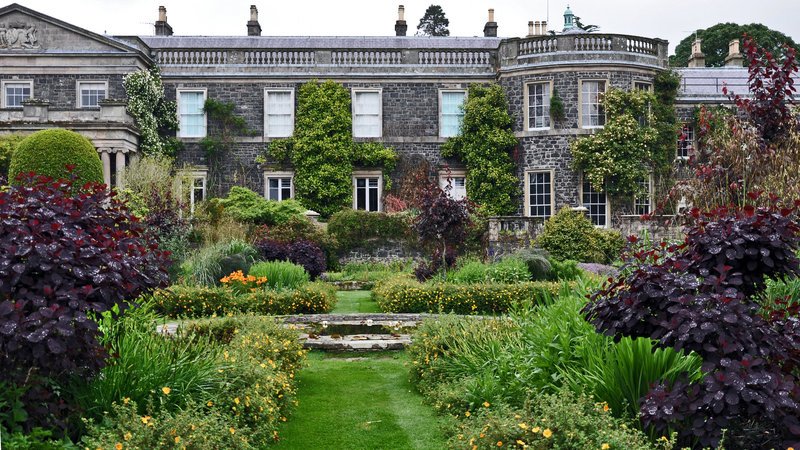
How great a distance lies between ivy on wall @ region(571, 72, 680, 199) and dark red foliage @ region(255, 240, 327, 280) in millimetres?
10847

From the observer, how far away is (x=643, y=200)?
23141mm

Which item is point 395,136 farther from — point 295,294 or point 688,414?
point 688,414

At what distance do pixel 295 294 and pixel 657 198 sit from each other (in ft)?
51.4

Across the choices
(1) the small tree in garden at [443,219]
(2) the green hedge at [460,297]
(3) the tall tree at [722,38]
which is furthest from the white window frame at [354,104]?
(3) the tall tree at [722,38]

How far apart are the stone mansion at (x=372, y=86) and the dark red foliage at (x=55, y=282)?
19480 mm

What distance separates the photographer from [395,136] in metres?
25.2

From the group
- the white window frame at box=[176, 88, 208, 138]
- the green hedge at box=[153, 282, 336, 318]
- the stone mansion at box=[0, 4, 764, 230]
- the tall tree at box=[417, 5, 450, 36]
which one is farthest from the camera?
the tall tree at box=[417, 5, 450, 36]

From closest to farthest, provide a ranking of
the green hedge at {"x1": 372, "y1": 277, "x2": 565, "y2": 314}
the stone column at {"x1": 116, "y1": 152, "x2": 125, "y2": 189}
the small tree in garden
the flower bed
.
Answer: the flower bed < the green hedge at {"x1": 372, "y1": 277, "x2": 565, "y2": 314} < the small tree in garden < the stone column at {"x1": 116, "y1": 152, "x2": 125, "y2": 189}

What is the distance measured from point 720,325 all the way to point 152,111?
76.3 ft

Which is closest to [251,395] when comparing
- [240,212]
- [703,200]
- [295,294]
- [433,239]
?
[295,294]

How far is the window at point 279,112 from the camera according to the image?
81.9ft

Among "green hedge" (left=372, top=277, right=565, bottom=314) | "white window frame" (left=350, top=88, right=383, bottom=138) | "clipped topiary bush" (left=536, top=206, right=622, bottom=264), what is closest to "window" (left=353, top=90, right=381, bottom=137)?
"white window frame" (left=350, top=88, right=383, bottom=138)

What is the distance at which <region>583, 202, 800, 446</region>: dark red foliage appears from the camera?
385 centimetres

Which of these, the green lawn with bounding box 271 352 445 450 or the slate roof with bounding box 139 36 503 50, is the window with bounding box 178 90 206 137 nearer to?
the slate roof with bounding box 139 36 503 50
